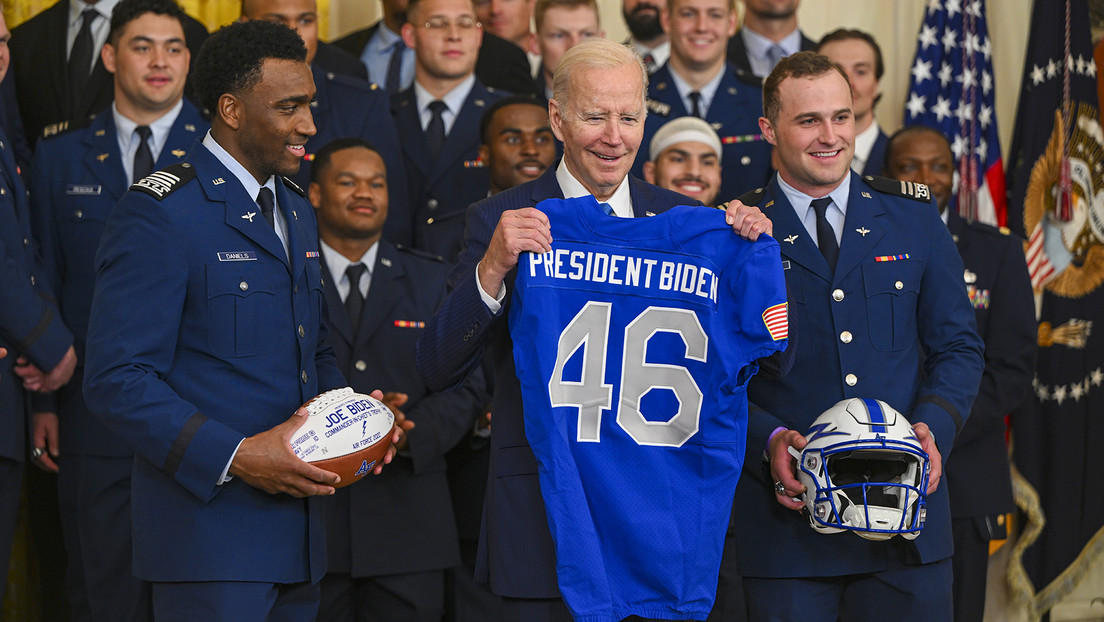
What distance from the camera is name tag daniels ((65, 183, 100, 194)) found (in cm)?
450

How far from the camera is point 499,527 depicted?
2795 mm

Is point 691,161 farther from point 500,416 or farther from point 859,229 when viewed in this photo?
point 500,416

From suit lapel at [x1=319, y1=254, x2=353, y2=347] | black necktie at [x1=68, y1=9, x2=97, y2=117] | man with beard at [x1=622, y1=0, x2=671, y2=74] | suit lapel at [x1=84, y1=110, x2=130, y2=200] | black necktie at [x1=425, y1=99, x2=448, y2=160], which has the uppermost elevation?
man with beard at [x1=622, y1=0, x2=671, y2=74]

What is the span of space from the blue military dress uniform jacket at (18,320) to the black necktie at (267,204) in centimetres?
134

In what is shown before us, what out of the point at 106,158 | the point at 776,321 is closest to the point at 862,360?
the point at 776,321

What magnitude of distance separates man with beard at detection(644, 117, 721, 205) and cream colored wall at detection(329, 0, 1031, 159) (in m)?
2.51

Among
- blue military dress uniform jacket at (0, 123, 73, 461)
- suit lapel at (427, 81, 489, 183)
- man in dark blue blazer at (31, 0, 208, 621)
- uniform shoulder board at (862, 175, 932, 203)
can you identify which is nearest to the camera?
uniform shoulder board at (862, 175, 932, 203)

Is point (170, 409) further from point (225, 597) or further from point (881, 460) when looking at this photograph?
point (881, 460)

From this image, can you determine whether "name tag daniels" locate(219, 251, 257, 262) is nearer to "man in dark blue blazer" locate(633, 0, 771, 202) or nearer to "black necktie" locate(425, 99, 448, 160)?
"black necktie" locate(425, 99, 448, 160)

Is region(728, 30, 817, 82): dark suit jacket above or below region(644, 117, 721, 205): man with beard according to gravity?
above

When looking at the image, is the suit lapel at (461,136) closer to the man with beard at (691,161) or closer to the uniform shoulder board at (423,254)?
the uniform shoulder board at (423,254)

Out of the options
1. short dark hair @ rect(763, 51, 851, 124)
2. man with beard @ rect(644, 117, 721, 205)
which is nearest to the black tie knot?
short dark hair @ rect(763, 51, 851, 124)

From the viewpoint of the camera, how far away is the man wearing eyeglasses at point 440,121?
5227mm

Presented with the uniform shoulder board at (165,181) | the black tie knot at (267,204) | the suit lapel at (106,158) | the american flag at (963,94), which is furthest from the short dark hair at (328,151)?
the american flag at (963,94)
